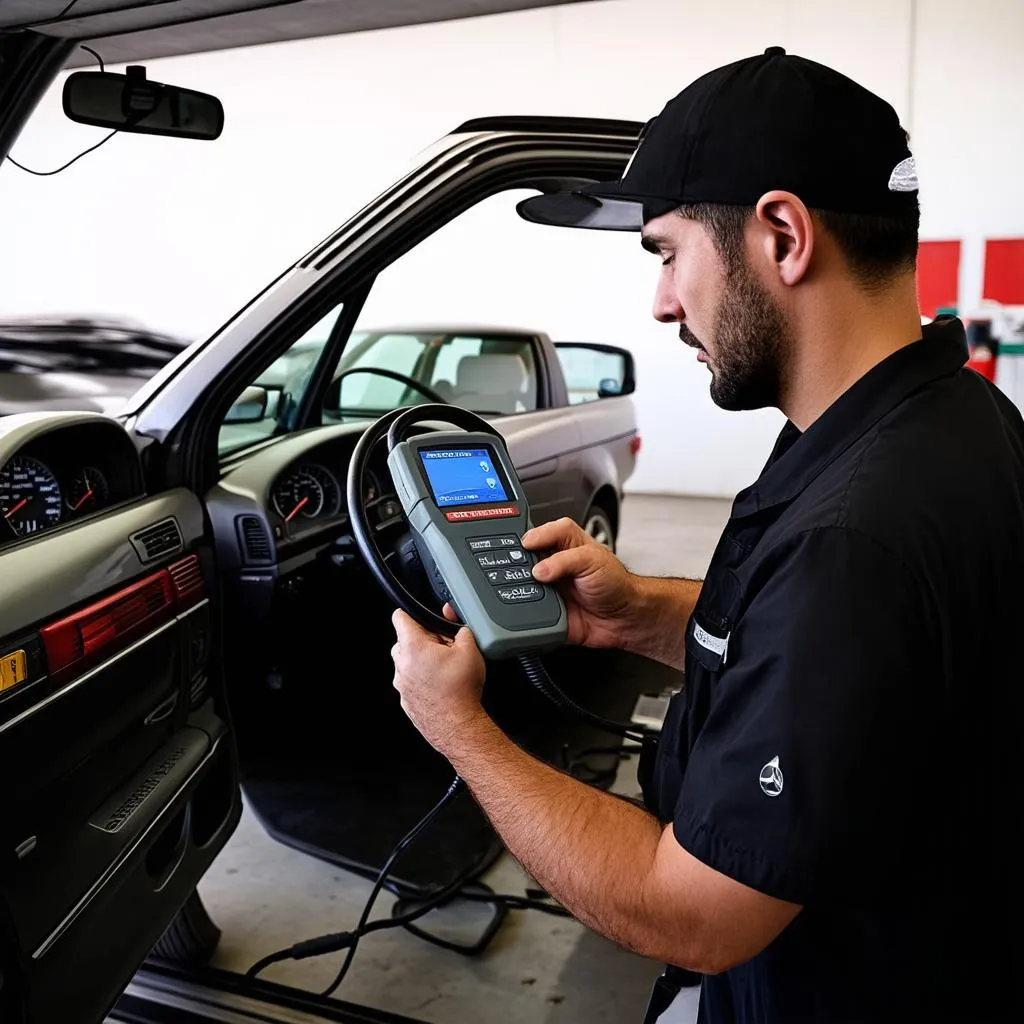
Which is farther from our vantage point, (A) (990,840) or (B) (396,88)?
(B) (396,88)

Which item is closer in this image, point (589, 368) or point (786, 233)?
point (786, 233)

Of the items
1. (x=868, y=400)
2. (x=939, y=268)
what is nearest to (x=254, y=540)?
(x=868, y=400)

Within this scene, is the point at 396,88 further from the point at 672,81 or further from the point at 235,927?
the point at 235,927

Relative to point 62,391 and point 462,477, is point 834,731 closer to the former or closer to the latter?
point 462,477

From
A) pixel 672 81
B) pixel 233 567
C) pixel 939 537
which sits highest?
pixel 672 81

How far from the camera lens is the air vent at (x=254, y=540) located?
188cm

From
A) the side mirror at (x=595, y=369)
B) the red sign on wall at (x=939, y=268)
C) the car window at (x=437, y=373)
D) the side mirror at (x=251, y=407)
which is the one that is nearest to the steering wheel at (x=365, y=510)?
the side mirror at (x=251, y=407)

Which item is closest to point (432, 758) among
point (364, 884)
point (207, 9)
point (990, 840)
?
point (364, 884)

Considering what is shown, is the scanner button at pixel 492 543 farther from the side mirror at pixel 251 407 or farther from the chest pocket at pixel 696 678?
the side mirror at pixel 251 407

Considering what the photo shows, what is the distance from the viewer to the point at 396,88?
11.6ft

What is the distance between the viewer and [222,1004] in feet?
5.75

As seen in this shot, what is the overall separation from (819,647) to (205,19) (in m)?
2.82

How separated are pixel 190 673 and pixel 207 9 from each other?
6.90 ft

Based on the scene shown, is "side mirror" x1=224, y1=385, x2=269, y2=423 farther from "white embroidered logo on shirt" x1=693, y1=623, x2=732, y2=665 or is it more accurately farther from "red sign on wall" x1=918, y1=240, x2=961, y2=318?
A: "red sign on wall" x1=918, y1=240, x2=961, y2=318
